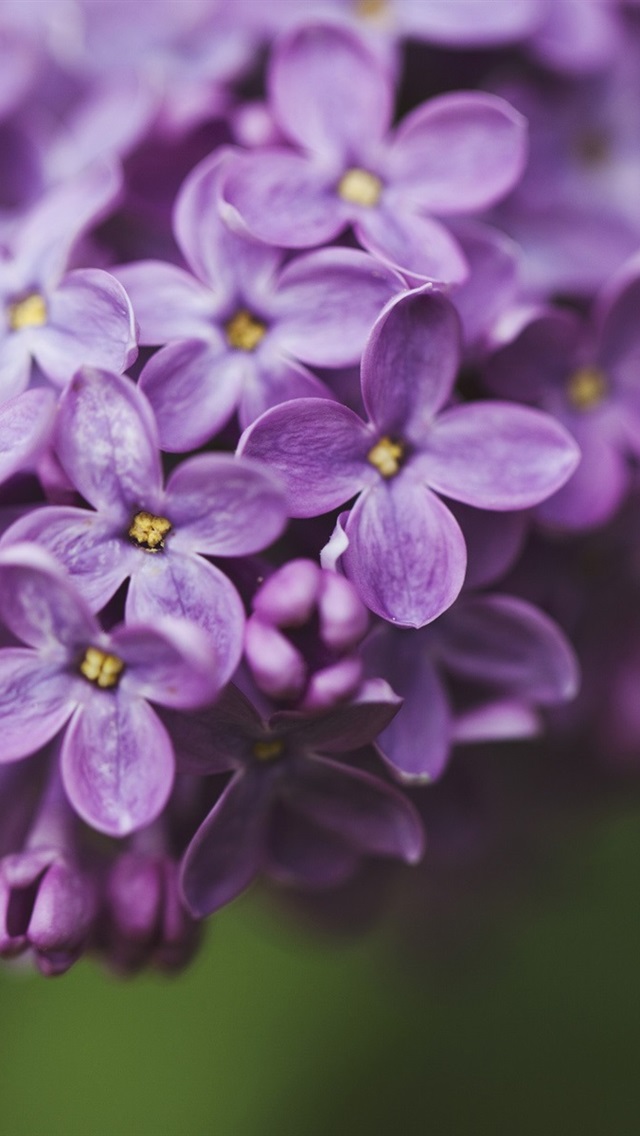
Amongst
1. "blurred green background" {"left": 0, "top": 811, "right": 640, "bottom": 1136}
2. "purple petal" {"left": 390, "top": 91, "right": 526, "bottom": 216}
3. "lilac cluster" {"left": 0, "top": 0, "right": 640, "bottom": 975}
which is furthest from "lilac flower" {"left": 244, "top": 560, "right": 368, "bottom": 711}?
"blurred green background" {"left": 0, "top": 811, "right": 640, "bottom": 1136}

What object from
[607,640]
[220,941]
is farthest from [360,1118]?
[607,640]

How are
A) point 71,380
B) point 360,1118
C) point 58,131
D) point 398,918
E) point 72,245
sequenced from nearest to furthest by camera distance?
1. point 71,380
2. point 72,245
3. point 58,131
4. point 398,918
5. point 360,1118

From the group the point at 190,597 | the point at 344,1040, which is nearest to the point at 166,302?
the point at 190,597

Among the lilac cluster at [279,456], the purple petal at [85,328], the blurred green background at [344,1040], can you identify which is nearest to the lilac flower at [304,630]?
the lilac cluster at [279,456]

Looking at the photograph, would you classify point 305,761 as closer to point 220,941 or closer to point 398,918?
point 398,918

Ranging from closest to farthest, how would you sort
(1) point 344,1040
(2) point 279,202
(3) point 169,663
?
(3) point 169,663 < (2) point 279,202 < (1) point 344,1040

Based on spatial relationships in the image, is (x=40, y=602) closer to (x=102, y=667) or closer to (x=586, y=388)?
(x=102, y=667)
